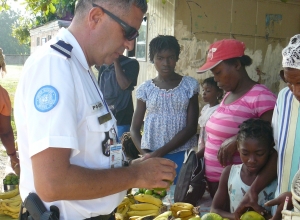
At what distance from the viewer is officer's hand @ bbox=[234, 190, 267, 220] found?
8.75 ft

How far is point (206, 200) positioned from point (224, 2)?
369 centimetres

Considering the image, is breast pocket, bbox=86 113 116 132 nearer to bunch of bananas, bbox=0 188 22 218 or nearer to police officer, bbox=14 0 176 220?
police officer, bbox=14 0 176 220

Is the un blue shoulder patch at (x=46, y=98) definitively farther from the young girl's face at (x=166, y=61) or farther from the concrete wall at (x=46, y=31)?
the concrete wall at (x=46, y=31)

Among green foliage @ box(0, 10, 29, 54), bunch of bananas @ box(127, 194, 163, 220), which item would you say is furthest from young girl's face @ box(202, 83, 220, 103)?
green foliage @ box(0, 10, 29, 54)

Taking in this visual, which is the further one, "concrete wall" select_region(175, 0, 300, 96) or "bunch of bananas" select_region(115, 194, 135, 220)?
"concrete wall" select_region(175, 0, 300, 96)

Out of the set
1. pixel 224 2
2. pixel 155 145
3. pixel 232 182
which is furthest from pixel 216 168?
pixel 224 2

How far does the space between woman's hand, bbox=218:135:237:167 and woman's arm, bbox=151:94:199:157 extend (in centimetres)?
79

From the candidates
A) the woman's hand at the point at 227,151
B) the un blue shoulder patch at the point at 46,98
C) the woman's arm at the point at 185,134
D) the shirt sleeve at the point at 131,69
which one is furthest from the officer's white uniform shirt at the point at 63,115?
the shirt sleeve at the point at 131,69

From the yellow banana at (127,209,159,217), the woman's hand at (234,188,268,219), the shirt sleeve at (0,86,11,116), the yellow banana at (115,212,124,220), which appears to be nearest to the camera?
the woman's hand at (234,188,268,219)

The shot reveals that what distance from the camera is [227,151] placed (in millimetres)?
3059

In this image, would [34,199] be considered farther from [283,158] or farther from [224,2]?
[224,2]

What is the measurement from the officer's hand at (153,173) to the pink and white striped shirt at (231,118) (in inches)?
56.0

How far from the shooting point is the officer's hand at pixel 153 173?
172 centimetres

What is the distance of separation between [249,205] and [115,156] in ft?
4.30
